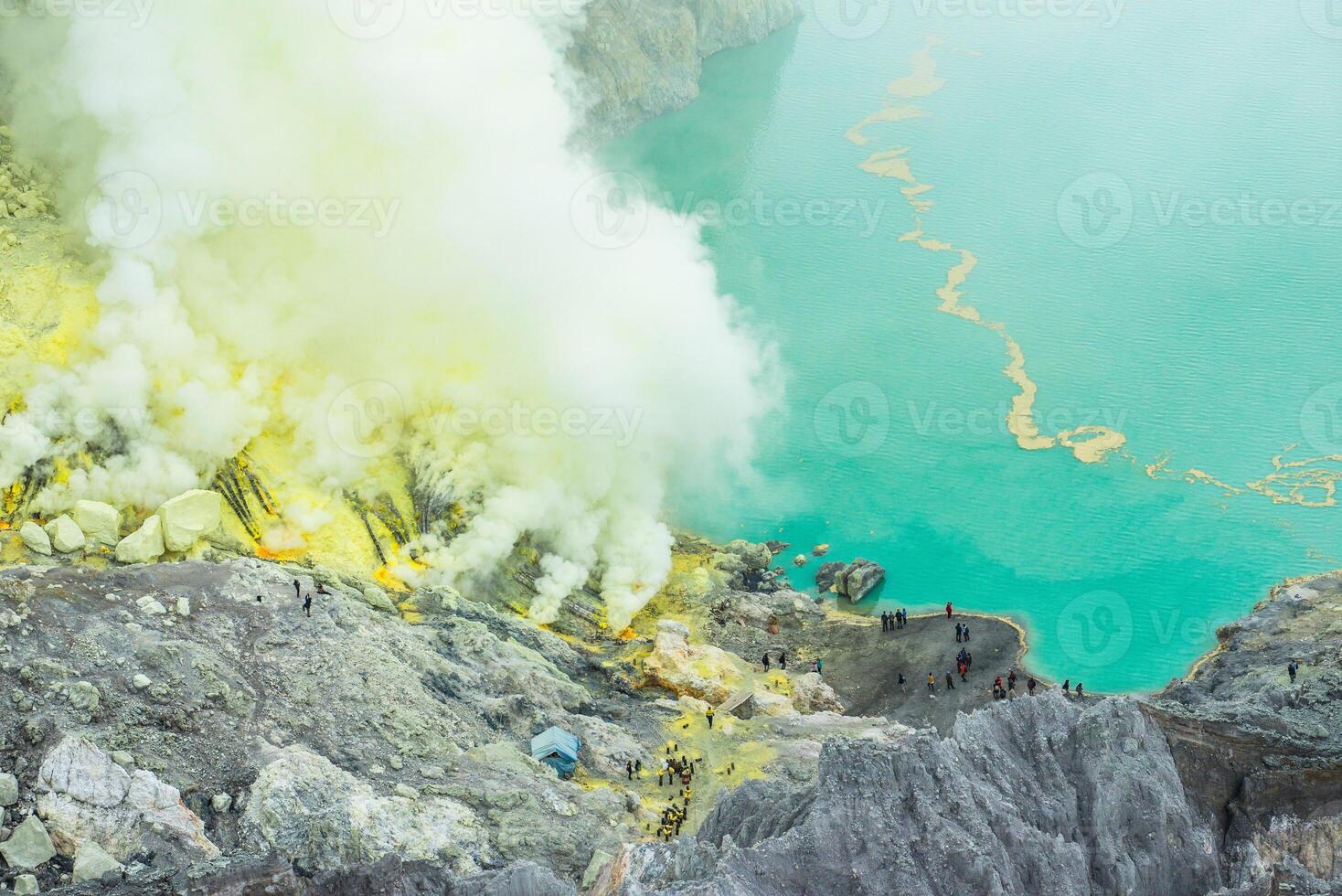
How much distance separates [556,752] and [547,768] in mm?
1451

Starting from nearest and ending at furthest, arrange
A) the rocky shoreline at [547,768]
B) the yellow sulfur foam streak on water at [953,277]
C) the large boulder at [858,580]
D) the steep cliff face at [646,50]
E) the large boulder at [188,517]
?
the rocky shoreline at [547,768]
the large boulder at [188,517]
the large boulder at [858,580]
the yellow sulfur foam streak on water at [953,277]
the steep cliff face at [646,50]

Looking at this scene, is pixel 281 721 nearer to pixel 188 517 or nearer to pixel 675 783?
pixel 675 783

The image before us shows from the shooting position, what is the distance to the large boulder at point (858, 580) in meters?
72.2

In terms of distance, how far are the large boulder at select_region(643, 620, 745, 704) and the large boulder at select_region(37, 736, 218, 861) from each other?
24.4m

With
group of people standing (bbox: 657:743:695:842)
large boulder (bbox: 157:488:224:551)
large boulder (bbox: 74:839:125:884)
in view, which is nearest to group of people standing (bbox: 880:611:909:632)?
group of people standing (bbox: 657:743:695:842)

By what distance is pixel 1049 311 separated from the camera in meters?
92.1

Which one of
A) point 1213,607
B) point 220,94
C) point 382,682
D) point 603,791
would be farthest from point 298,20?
point 1213,607

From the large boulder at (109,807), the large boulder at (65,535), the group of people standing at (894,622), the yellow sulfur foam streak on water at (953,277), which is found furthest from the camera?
the yellow sulfur foam streak on water at (953,277)

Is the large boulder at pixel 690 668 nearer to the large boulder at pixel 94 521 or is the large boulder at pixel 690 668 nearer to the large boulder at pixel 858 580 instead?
the large boulder at pixel 858 580

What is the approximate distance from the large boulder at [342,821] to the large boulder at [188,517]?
1929cm

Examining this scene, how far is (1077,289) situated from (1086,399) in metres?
12.4

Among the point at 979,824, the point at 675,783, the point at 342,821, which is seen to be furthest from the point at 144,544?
the point at 979,824

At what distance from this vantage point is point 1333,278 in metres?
92.8

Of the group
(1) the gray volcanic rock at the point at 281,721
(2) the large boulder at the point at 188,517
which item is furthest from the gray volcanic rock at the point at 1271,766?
(2) the large boulder at the point at 188,517
